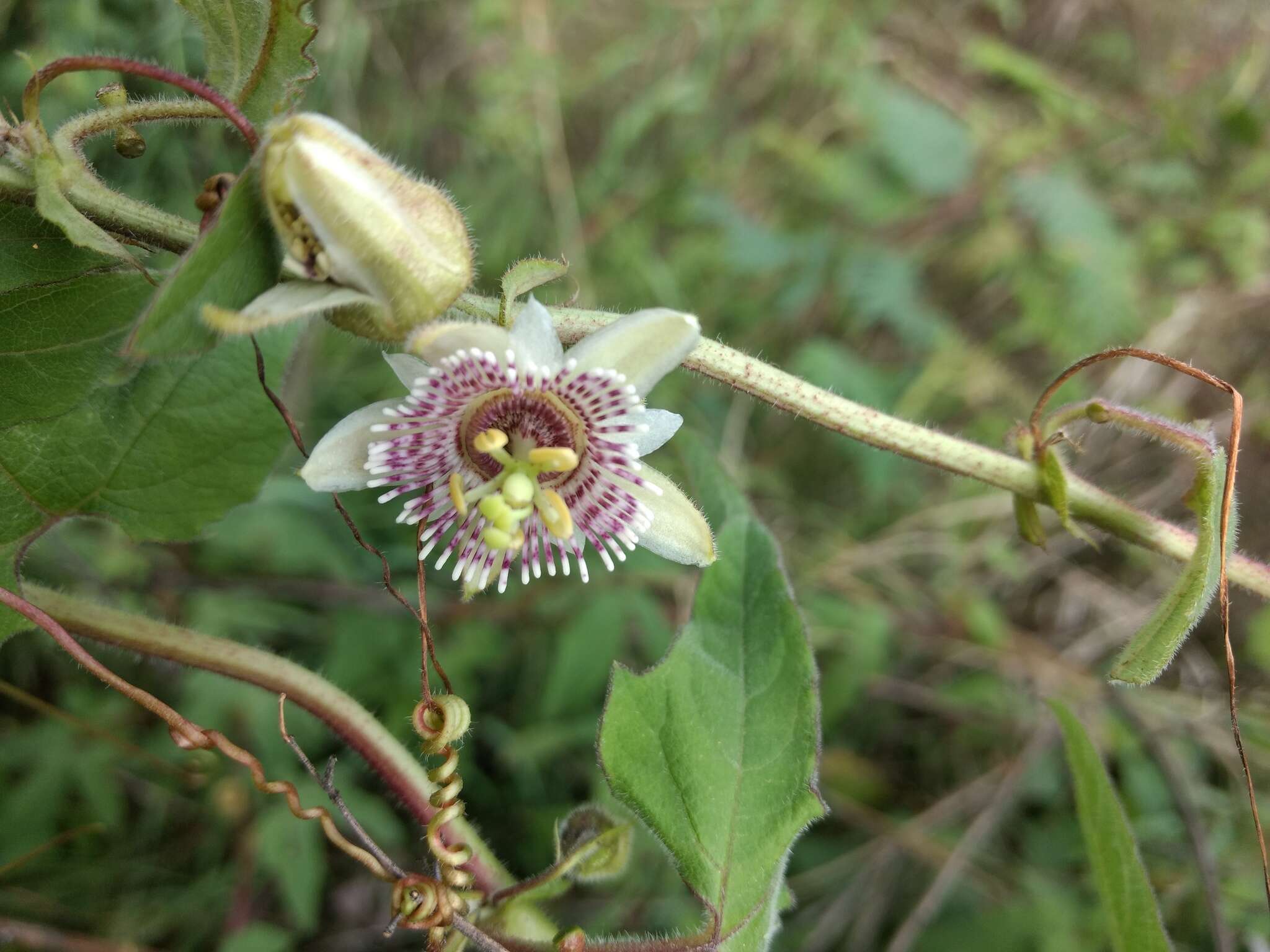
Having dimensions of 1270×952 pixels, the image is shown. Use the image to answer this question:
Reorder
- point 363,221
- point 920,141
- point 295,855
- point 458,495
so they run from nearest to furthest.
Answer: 1. point 363,221
2. point 458,495
3. point 295,855
4. point 920,141

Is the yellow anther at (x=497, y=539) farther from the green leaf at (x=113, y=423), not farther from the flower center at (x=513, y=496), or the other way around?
the green leaf at (x=113, y=423)

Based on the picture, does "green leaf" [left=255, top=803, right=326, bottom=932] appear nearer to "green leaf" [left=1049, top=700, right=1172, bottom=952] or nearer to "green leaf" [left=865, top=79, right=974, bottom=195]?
"green leaf" [left=1049, top=700, right=1172, bottom=952]

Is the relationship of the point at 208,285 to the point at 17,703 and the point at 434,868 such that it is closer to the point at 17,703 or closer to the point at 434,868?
the point at 434,868

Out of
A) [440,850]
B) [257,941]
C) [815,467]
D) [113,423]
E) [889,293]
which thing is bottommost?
[257,941]

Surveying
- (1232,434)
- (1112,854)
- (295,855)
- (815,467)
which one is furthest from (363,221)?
(815,467)


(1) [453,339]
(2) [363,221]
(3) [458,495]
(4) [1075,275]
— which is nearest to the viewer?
(2) [363,221]

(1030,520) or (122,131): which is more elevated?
(122,131)

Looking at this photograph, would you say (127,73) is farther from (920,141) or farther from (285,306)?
(920,141)

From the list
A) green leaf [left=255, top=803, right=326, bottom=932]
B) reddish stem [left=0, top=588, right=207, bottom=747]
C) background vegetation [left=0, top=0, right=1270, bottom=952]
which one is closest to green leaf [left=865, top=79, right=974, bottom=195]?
background vegetation [left=0, top=0, right=1270, bottom=952]

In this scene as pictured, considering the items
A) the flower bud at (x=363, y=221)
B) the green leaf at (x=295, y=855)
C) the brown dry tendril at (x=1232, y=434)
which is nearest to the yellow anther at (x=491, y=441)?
the flower bud at (x=363, y=221)
